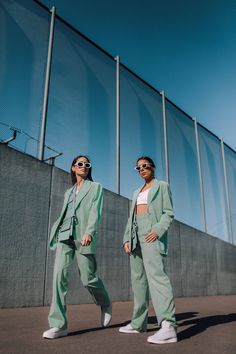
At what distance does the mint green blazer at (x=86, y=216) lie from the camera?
2689 mm

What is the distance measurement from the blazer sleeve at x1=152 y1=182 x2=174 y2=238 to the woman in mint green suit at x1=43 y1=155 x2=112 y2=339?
0.53 m

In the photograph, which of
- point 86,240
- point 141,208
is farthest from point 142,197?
point 86,240

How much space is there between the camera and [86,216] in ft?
9.25

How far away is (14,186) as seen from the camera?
5.07 m

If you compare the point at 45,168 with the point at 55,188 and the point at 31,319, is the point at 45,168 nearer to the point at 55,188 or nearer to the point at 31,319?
the point at 55,188

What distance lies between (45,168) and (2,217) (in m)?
1.22

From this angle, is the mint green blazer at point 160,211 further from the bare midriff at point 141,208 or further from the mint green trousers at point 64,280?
the mint green trousers at point 64,280

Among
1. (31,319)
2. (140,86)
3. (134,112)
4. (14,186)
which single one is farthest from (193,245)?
(31,319)

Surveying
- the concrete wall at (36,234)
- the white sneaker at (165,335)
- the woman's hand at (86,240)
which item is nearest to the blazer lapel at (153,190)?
the woman's hand at (86,240)

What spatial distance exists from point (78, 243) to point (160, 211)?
73 cm

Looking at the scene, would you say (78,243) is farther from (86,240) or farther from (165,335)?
(165,335)

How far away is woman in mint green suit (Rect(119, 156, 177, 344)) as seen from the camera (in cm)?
244

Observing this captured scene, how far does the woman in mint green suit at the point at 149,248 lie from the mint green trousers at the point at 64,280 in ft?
1.08

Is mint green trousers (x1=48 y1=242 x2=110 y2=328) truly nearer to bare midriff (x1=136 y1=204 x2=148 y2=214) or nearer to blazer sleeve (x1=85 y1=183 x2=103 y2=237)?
blazer sleeve (x1=85 y1=183 x2=103 y2=237)
